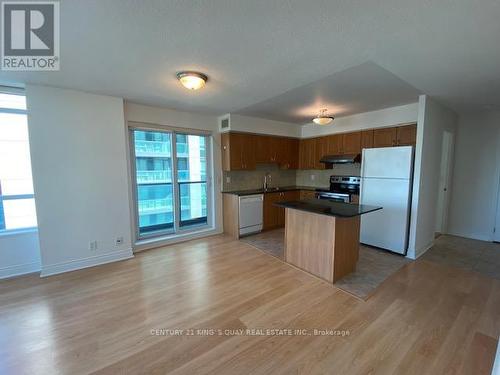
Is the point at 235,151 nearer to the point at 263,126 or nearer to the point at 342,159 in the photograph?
the point at 263,126

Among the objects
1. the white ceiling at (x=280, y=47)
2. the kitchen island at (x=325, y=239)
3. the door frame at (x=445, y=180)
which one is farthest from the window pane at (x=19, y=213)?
the door frame at (x=445, y=180)

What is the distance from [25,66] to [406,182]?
509cm

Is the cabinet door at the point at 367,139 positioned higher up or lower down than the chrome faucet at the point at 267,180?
higher up

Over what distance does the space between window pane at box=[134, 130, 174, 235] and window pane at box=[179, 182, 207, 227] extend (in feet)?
0.90

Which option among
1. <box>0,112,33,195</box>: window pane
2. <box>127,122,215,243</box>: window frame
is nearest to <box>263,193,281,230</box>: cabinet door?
<box>127,122,215,243</box>: window frame

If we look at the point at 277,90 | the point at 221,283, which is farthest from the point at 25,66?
the point at 221,283

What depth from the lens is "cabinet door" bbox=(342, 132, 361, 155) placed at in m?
4.45

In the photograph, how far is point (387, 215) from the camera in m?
3.62

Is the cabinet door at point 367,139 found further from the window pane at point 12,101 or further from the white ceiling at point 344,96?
the window pane at point 12,101

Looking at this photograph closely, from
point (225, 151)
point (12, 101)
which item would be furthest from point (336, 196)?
point (12, 101)

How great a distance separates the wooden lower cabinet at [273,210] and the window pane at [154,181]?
1995 mm

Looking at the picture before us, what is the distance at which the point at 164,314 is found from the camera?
215cm

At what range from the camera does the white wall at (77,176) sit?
114 inches

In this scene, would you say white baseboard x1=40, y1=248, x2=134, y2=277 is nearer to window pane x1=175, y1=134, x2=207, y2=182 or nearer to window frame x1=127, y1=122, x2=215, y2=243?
window frame x1=127, y1=122, x2=215, y2=243
